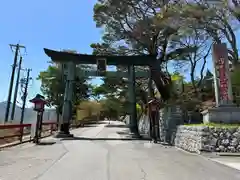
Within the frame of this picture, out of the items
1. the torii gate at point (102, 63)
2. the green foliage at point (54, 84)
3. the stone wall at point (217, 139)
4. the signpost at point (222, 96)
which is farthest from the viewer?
the green foliage at point (54, 84)

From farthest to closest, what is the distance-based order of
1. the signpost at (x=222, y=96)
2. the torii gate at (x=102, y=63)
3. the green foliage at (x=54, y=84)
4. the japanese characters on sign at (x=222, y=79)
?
1. the green foliage at (x=54, y=84)
2. the torii gate at (x=102, y=63)
3. the japanese characters on sign at (x=222, y=79)
4. the signpost at (x=222, y=96)

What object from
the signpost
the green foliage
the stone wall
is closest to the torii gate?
the signpost

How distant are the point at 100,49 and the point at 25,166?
67.5 ft

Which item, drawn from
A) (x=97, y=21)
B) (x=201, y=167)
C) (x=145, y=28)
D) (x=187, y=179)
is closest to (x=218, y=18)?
(x=145, y=28)

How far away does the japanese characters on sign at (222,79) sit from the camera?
13594 mm

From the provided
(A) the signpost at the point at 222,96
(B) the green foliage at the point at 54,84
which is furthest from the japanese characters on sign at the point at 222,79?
(B) the green foliage at the point at 54,84

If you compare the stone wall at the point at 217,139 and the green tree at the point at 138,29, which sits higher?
the green tree at the point at 138,29

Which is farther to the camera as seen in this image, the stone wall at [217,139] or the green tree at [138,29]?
the green tree at [138,29]

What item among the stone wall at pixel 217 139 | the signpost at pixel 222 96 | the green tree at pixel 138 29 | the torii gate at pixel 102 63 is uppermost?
the green tree at pixel 138 29

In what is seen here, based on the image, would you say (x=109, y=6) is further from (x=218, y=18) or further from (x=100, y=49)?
(x=218, y=18)

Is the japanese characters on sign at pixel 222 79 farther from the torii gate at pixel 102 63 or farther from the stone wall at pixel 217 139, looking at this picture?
the torii gate at pixel 102 63

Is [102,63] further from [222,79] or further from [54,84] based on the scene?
[54,84]

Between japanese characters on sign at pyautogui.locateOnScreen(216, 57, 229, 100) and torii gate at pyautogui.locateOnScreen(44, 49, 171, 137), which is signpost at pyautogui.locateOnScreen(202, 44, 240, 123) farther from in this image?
torii gate at pyautogui.locateOnScreen(44, 49, 171, 137)

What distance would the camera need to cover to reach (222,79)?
539 inches
